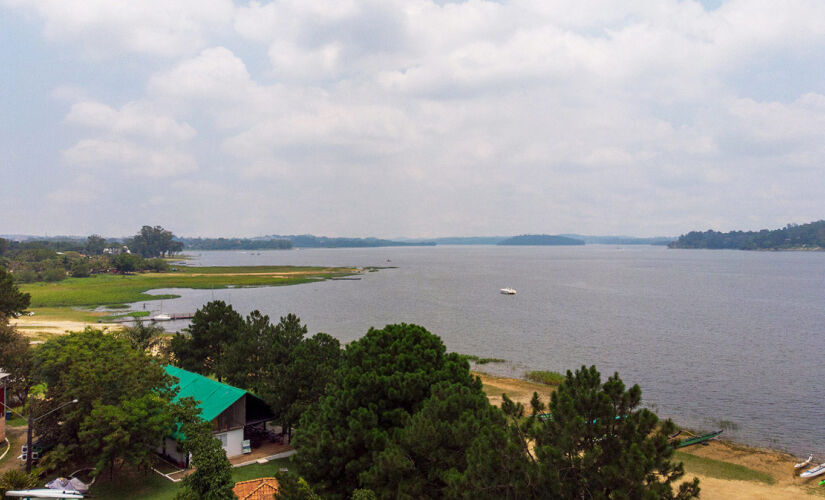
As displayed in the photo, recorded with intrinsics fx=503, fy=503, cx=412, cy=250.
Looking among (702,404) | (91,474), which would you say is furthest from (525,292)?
(91,474)

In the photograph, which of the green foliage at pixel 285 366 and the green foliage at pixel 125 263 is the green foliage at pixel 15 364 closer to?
the green foliage at pixel 285 366

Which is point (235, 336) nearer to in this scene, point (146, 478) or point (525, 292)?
point (146, 478)

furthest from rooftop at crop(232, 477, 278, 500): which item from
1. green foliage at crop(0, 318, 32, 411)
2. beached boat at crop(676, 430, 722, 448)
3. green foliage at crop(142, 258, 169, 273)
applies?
green foliage at crop(142, 258, 169, 273)

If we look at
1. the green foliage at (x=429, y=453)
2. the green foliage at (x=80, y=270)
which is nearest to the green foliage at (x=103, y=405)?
the green foliage at (x=429, y=453)

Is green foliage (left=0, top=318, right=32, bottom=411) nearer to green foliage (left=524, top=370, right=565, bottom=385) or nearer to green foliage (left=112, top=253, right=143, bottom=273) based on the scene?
green foliage (left=524, top=370, right=565, bottom=385)

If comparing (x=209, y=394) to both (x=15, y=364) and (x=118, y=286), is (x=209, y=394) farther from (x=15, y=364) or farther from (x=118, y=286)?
(x=118, y=286)
